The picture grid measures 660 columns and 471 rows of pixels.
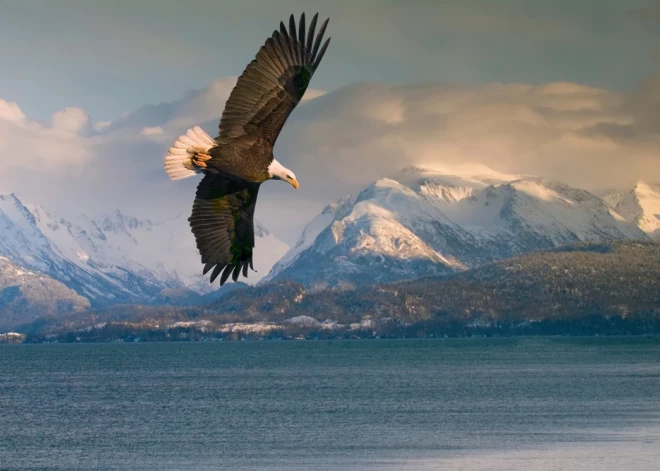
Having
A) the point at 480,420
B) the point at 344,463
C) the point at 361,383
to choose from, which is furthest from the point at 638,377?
the point at 344,463

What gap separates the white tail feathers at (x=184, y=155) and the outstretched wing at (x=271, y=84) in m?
0.55

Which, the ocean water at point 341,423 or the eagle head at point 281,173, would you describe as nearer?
the eagle head at point 281,173

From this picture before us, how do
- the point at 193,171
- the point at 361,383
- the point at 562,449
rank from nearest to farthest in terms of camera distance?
1. the point at 193,171
2. the point at 562,449
3. the point at 361,383

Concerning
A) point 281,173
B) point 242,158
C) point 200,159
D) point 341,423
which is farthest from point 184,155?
point 341,423

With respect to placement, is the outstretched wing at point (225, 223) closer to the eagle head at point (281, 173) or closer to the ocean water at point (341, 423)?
the eagle head at point (281, 173)

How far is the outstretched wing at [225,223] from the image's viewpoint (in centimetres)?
2000

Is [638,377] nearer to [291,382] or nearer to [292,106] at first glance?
[291,382]

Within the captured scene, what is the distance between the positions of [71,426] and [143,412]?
43.1 feet

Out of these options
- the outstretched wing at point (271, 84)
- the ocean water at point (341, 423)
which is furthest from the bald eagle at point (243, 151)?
the ocean water at point (341, 423)

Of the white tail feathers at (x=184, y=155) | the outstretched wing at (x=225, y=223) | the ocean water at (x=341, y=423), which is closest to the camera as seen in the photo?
the white tail feathers at (x=184, y=155)

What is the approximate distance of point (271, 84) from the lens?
1988 cm

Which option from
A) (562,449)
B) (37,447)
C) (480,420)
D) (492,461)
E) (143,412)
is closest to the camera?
(492,461)

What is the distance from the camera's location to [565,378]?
516ft

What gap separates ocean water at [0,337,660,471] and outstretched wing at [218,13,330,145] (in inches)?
1927
